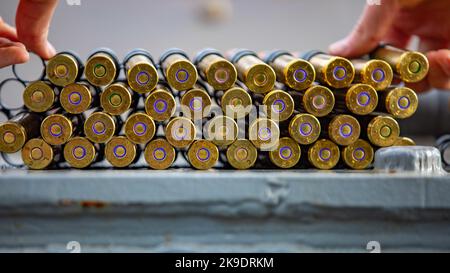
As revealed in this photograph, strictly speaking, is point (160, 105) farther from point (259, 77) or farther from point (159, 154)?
point (259, 77)

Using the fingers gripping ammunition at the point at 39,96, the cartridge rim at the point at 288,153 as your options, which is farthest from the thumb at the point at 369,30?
the fingers gripping ammunition at the point at 39,96

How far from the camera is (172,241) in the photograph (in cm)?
145

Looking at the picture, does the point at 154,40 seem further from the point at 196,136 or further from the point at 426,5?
the point at 196,136

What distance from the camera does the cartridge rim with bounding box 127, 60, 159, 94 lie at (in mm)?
1654

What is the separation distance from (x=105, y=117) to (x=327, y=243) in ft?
2.24

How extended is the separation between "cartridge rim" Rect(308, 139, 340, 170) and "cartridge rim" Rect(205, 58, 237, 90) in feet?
0.98

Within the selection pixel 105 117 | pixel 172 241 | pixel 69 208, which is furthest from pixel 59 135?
pixel 172 241

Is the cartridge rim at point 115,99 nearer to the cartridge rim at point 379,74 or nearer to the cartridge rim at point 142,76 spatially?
the cartridge rim at point 142,76

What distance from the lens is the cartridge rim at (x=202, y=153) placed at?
5.39 feet

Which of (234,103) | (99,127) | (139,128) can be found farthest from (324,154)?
(99,127)

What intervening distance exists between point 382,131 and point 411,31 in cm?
91

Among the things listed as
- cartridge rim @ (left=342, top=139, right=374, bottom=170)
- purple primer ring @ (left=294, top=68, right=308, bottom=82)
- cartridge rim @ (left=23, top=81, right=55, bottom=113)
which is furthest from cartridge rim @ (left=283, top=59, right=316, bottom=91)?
cartridge rim @ (left=23, top=81, right=55, bottom=113)

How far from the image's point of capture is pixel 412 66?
1782 millimetres
